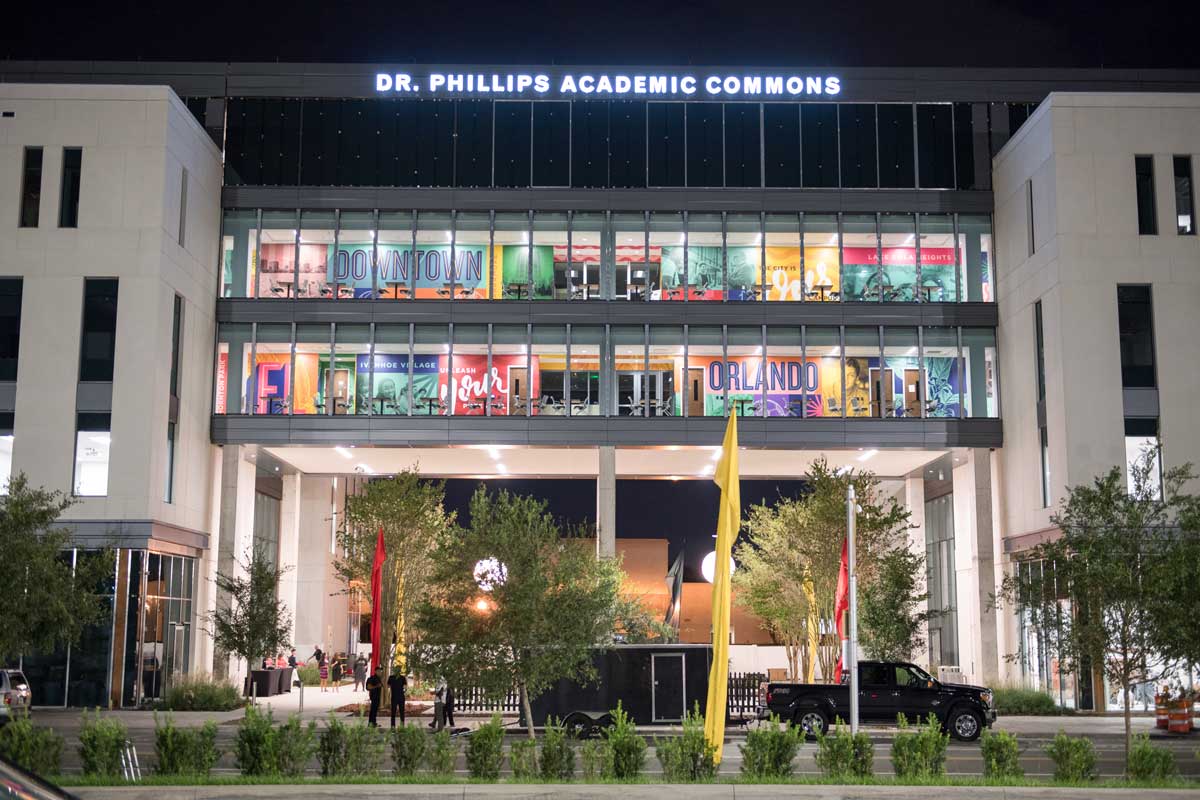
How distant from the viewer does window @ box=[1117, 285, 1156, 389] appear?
46.0m

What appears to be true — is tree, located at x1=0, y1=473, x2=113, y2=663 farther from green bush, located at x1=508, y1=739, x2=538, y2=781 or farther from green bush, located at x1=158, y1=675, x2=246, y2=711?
green bush, located at x1=508, y1=739, x2=538, y2=781

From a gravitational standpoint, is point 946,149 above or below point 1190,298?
above

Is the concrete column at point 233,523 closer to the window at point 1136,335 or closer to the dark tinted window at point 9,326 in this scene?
the dark tinted window at point 9,326

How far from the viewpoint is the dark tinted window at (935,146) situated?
53.2 m

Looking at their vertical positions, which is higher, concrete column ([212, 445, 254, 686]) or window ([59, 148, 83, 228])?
window ([59, 148, 83, 228])

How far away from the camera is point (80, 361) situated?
149 feet

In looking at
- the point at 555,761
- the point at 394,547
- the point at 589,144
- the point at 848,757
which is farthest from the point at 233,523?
the point at 848,757

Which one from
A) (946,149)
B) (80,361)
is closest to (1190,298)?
(946,149)

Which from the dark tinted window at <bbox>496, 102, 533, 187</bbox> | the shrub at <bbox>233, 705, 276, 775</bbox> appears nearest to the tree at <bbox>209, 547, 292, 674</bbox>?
the dark tinted window at <bbox>496, 102, 533, 187</bbox>

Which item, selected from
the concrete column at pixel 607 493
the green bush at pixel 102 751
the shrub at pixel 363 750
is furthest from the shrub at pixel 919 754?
the concrete column at pixel 607 493

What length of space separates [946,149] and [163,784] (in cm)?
4398

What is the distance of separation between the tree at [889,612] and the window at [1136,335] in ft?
32.5

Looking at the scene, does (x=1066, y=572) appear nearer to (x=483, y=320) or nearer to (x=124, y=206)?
(x=483, y=320)

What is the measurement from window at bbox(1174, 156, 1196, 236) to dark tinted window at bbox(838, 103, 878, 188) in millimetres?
11192
